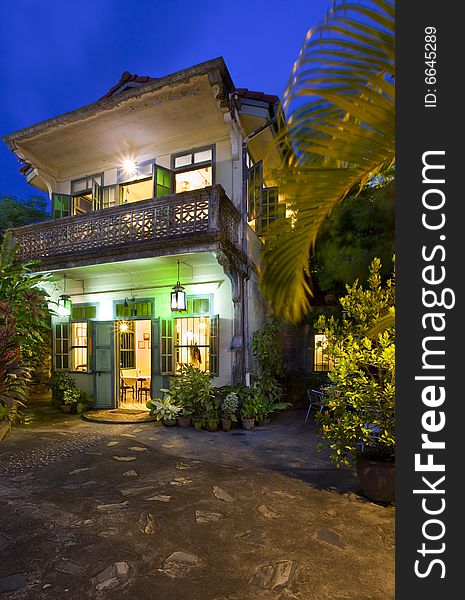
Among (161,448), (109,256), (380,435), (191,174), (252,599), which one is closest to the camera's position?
(252,599)

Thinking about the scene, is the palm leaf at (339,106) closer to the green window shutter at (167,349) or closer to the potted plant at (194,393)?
the potted plant at (194,393)

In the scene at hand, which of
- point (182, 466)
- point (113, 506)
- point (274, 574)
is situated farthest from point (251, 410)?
point (274, 574)

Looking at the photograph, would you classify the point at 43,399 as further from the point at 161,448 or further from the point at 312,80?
the point at 312,80

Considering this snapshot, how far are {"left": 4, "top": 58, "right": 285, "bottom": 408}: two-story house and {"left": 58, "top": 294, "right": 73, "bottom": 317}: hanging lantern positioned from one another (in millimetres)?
29

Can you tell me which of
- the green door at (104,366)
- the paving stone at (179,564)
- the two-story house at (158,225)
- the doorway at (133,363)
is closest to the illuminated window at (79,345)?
the two-story house at (158,225)

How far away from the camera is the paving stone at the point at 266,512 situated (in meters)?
3.79

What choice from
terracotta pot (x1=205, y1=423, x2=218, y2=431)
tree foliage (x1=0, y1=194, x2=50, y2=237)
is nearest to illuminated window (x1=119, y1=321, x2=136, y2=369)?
terracotta pot (x1=205, y1=423, x2=218, y2=431)

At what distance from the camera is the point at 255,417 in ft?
25.5

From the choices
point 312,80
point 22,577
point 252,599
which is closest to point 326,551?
point 252,599

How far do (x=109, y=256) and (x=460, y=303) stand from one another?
8.29 m

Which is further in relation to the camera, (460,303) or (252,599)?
(252,599)

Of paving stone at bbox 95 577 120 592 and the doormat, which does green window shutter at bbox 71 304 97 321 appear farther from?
paving stone at bbox 95 577 120 592

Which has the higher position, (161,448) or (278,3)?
(278,3)

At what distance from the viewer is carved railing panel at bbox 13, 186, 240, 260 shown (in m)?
7.85
